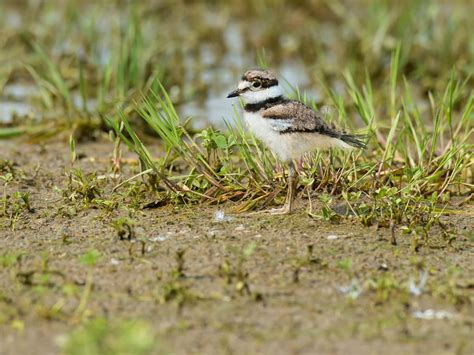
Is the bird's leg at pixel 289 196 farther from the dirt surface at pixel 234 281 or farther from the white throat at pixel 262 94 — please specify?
the white throat at pixel 262 94

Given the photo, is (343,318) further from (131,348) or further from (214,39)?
(214,39)

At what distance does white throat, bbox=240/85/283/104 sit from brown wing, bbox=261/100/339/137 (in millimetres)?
140

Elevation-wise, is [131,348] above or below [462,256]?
above

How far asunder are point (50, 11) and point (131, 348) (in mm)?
7166

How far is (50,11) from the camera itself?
9.56m

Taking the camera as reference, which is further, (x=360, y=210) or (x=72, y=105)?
(x=72, y=105)

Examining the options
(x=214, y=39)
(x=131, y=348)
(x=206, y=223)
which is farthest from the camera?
(x=214, y=39)

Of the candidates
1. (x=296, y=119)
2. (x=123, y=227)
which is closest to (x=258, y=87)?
(x=296, y=119)

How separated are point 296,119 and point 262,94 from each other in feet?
1.02

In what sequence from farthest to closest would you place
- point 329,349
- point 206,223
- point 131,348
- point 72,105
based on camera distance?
point 72,105 → point 206,223 → point 329,349 → point 131,348

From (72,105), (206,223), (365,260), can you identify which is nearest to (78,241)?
(206,223)

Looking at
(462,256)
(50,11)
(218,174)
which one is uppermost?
(50,11)

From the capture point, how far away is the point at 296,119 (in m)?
4.84

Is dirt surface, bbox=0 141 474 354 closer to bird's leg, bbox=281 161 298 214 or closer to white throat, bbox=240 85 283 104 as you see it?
bird's leg, bbox=281 161 298 214
